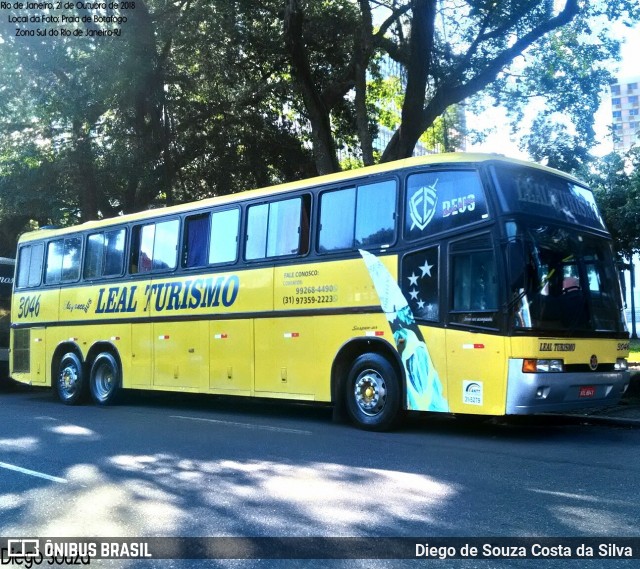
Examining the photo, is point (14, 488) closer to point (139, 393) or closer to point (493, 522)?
point (493, 522)

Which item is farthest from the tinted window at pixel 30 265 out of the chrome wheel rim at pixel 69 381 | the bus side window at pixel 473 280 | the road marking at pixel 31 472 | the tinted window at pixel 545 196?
the tinted window at pixel 545 196

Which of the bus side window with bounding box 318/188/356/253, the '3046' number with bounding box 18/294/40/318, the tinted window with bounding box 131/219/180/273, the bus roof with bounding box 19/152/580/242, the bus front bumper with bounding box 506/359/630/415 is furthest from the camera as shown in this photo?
the '3046' number with bounding box 18/294/40/318

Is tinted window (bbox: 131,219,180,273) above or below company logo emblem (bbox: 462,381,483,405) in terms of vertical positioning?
above

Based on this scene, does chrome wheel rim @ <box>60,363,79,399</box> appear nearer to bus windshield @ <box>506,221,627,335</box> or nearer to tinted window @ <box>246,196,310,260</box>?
tinted window @ <box>246,196,310,260</box>

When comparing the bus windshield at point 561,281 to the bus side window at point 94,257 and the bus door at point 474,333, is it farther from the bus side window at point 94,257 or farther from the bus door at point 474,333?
the bus side window at point 94,257

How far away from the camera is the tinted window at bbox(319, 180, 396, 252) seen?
9945 millimetres

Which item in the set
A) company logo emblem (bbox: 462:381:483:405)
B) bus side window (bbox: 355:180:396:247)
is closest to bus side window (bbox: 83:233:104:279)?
bus side window (bbox: 355:180:396:247)

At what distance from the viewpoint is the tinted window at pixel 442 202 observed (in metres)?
8.93

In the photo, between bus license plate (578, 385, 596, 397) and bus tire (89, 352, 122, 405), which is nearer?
bus license plate (578, 385, 596, 397)

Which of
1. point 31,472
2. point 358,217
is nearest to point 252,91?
point 358,217

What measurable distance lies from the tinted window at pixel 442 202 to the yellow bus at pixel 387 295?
0.02 m

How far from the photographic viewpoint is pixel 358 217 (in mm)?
10328

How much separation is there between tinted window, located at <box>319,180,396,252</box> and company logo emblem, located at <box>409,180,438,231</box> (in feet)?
1.11

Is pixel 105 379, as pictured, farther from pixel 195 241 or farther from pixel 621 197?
pixel 621 197
